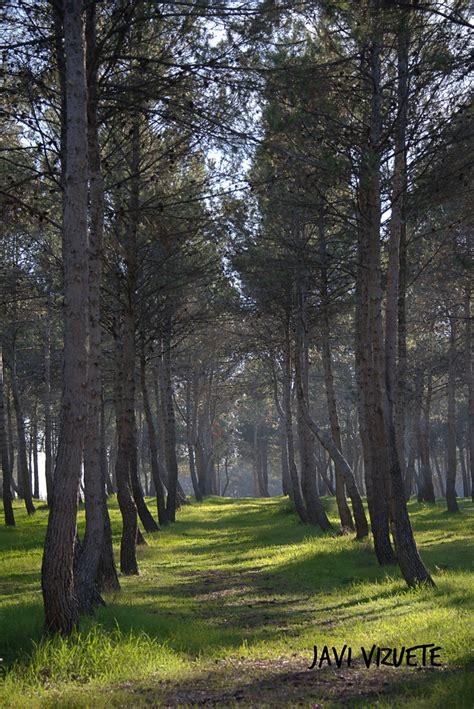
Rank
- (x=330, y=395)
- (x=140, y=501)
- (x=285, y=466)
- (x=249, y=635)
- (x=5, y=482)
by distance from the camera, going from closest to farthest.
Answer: (x=249, y=635)
(x=330, y=395)
(x=140, y=501)
(x=5, y=482)
(x=285, y=466)

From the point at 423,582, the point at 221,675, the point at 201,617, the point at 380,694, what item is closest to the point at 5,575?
the point at 201,617

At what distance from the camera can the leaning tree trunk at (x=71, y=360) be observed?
770cm

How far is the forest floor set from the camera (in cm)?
594

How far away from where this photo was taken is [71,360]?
311 inches

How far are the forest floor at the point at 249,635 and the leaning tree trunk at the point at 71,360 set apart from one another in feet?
1.83

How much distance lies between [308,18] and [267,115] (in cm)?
140

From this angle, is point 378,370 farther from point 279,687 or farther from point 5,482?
point 5,482

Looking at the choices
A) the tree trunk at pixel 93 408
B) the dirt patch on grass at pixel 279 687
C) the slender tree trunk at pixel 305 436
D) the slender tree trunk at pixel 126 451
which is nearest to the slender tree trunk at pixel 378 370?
the tree trunk at pixel 93 408

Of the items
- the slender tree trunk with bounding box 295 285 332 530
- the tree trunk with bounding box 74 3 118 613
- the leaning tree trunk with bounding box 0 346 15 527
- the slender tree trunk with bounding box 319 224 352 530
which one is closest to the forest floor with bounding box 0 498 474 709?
the tree trunk with bounding box 74 3 118 613

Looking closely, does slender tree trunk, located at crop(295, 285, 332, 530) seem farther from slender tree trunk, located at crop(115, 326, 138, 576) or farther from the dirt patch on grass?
the dirt patch on grass

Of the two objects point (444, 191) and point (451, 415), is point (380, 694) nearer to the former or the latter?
point (444, 191)

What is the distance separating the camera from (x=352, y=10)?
987 centimetres

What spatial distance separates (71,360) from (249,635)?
3.66m

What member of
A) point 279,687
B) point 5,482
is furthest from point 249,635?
point 5,482
